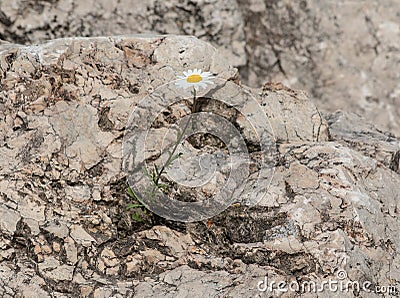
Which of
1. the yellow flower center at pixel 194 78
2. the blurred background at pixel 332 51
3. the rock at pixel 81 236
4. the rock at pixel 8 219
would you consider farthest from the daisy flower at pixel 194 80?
the blurred background at pixel 332 51

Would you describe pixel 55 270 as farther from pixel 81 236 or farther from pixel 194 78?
pixel 194 78

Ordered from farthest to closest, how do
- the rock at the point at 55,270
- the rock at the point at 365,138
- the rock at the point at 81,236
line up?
the rock at the point at 365,138 < the rock at the point at 81,236 < the rock at the point at 55,270

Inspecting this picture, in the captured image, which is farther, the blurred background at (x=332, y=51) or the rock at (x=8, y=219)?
the blurred background at (x=332, y=51)

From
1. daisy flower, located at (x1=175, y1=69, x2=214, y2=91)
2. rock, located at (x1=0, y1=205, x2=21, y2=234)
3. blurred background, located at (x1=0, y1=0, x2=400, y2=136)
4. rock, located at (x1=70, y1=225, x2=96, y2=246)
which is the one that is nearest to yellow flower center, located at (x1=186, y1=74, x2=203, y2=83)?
daisy flower, located at (x1=175, y1=69, x2=214, y2=91)

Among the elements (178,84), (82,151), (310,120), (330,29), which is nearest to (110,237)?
(82,151)

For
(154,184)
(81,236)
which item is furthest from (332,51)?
(81,236)

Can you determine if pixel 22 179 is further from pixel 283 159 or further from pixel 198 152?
pixel 283 159

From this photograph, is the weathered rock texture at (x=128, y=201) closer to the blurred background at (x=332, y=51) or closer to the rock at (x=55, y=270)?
the rock at (x=55, y=270)
